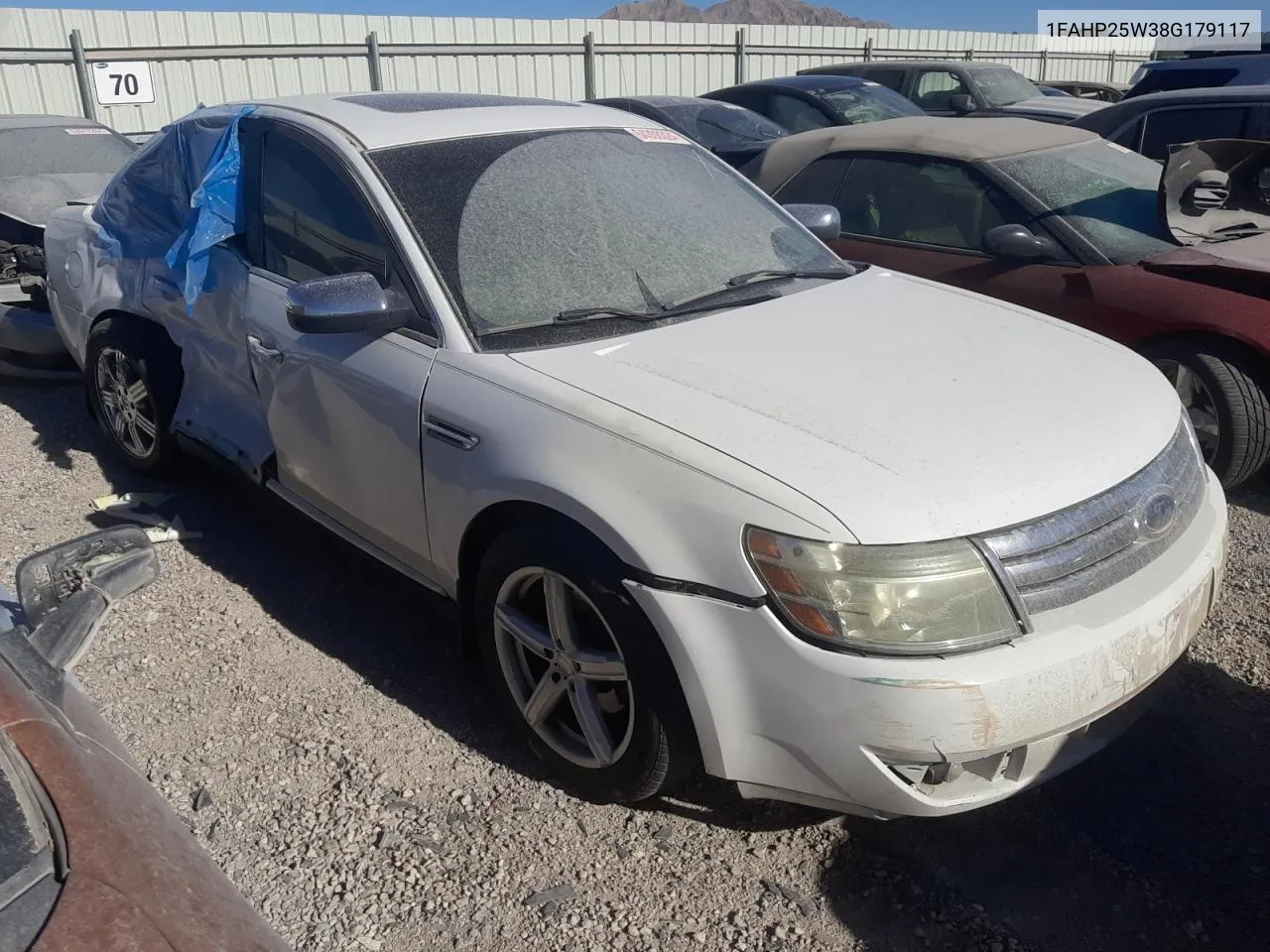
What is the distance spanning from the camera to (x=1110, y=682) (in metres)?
2.26

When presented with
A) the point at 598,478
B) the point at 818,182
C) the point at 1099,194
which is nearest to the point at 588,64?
the point at 818,182

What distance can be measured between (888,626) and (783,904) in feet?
2.55

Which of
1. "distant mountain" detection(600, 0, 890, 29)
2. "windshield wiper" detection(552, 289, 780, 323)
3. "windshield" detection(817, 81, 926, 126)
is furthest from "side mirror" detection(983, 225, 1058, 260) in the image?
"distant mountain" detection(600, 0, 890, 29)

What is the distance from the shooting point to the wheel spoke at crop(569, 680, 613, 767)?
2.67m

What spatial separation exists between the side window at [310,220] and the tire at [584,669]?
1053mm

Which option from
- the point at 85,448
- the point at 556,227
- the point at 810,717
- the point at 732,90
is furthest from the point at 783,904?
the point at 732,90

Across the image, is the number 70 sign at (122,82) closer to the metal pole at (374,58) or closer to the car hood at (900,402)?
the metal pole at (374,58)

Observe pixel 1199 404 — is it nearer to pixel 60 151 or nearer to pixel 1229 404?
pixel 1229 404

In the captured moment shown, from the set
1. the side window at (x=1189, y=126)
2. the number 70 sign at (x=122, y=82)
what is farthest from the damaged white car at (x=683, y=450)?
the number 70 sign at (x=122, y=82)

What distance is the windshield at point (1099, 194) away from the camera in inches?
187

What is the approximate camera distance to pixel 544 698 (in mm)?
2795

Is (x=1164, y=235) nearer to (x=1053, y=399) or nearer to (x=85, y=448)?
(x=1053, y=399)

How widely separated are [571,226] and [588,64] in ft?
48.7

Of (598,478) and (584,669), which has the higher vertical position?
(598,478)
